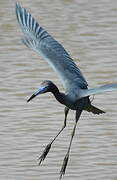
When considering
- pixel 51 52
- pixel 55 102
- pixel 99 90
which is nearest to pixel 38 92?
pixel 99 90

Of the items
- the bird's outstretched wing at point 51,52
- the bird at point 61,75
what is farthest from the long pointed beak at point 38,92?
the bird's outstretched wing at point 51,52

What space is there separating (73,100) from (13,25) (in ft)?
20.6

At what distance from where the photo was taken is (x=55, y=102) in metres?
9.23

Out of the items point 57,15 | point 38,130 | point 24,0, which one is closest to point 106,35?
point 57,15

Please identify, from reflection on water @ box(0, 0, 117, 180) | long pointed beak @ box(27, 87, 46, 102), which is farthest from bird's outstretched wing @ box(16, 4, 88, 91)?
reflection on water @ box(0, 0, 117, 180)

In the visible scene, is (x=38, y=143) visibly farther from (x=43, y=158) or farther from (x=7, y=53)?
(x=7, y=53)

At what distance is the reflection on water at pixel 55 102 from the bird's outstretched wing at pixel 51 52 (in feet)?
Result: 2.62

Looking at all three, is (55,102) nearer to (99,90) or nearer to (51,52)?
(51,52)

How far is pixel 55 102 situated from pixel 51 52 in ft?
7.49

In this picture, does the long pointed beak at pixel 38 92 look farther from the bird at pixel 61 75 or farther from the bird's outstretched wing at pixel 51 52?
the bird's outstretched wing at pixel 51 52

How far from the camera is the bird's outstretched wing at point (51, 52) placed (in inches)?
268

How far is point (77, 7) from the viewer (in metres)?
13.7

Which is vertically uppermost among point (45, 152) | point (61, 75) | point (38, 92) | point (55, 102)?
point (38, 92)

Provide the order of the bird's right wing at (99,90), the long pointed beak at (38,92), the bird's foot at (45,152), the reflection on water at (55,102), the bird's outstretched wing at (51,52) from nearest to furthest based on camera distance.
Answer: the bird's right wing at (99,90) < the long pointed beak at (38,92) < the bird's outstretched wing at (51,52) < the bird's foot at (45,152) < the reflection on water at (55,102)
